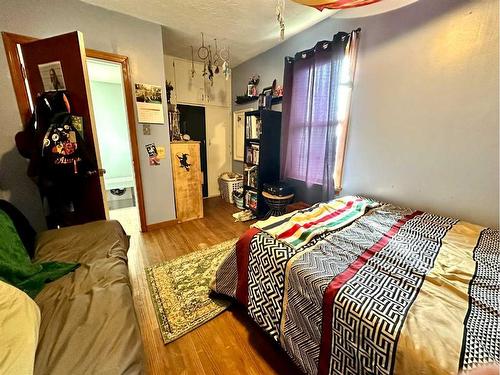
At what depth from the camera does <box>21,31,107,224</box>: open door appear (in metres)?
1.67

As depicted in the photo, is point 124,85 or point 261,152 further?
point 261,152

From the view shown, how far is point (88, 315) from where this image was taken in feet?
2.95

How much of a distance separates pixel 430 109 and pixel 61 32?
3356 mm

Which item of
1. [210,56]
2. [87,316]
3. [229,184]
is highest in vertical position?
[210,56]

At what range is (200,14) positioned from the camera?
7.09ft

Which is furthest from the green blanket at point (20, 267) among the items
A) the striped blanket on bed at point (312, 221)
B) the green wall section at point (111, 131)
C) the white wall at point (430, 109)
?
the green wall section at point (111, 131)

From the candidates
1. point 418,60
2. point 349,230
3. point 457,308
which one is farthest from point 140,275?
point 418,60

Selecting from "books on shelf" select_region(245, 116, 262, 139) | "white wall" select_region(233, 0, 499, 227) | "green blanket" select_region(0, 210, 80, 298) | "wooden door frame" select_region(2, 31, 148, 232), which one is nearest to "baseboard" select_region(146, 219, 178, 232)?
"wooden door frame" select_region(2, 31, 148, 232)

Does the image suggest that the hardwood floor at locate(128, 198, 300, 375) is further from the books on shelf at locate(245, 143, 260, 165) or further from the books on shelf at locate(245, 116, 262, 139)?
the books on shelf at locate(245, 116, 262, 139)

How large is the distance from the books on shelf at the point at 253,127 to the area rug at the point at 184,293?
1712 millimetres

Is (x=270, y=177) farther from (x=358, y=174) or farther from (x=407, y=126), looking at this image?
(x=407, y=126)

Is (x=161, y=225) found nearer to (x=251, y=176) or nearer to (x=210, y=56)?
(x=251, y=176)

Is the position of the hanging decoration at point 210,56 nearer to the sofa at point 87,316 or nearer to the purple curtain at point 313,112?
the purple curtain at point 313,112

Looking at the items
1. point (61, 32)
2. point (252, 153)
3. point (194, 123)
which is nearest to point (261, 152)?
point (252, 153)
